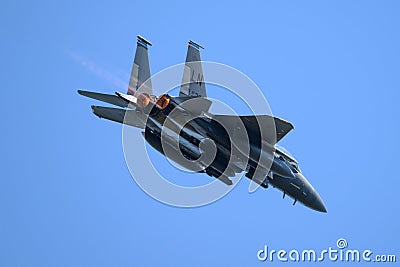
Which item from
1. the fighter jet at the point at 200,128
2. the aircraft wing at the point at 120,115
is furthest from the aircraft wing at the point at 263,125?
the aircraft wing at the point at 120,115

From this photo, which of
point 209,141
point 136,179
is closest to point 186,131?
point 209,141

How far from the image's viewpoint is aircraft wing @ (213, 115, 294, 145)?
83.4 feet

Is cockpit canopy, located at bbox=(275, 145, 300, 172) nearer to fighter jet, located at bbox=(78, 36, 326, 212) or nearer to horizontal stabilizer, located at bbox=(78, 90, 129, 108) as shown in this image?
fighter jet, located at bbox=(78, 36, 326, 212)

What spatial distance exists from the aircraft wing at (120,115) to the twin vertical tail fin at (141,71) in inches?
77.6

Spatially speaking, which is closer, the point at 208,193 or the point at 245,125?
the point at 245,125

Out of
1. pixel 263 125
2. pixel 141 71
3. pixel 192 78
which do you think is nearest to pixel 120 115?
pixel 141 71

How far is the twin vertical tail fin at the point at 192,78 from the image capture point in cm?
2722

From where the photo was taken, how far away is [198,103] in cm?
2542

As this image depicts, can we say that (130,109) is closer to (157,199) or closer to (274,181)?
(157,199)

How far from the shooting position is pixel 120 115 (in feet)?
95.6

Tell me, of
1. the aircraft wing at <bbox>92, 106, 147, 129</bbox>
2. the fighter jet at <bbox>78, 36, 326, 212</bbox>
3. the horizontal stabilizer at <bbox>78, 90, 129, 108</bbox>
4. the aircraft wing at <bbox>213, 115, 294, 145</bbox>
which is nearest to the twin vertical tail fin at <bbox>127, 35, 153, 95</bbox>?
the fighter jet at <bbox>78, 36, 326, 212</bbox>

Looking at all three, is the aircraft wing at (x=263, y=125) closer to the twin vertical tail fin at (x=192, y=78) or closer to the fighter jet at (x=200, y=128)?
the fighter jet at (x=200, y=128)

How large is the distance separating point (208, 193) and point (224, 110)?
378cm

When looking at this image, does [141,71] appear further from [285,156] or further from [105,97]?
[285,156]
